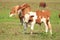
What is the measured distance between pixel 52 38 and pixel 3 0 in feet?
83.9

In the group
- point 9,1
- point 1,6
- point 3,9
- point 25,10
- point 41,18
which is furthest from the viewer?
point 9,1

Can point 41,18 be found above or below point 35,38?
above

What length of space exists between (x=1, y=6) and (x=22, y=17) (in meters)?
17.6

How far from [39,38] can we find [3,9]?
18505 mm

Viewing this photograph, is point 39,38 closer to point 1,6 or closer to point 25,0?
point 1,6

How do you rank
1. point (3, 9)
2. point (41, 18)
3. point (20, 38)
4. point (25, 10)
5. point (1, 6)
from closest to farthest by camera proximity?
point (20, 38)
point (41, 18)
point (25, 10)
point (3, 9)
point (1, 6)

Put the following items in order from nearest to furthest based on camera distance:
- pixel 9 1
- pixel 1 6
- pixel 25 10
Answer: pixel 25 10 < pixel 1 6 < pixel 9 1

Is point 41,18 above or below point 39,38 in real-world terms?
above

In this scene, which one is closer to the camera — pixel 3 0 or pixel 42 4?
pixel 42 4

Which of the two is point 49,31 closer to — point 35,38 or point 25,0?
point 35,38

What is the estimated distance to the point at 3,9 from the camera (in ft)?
96.8

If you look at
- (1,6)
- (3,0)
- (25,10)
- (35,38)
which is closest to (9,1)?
(3,0)

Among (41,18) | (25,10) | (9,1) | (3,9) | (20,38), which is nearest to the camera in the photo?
(20,38)

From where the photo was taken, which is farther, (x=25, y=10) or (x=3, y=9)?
(x=3, y=9)
